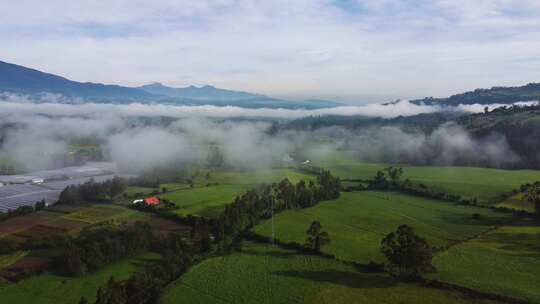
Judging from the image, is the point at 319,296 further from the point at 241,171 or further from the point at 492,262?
the point at 241,171

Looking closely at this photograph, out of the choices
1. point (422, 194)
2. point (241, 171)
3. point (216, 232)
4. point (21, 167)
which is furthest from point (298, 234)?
point (21, 167)

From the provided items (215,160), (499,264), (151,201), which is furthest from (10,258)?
(215,160)

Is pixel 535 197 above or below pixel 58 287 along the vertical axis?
above

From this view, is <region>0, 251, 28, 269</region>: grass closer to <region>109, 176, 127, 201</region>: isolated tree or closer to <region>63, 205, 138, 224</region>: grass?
<region>63, 205, 138, 224</region>: grass

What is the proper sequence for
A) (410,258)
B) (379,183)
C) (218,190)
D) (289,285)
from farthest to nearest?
(379,183), (218,190), (410,258), (289,285)

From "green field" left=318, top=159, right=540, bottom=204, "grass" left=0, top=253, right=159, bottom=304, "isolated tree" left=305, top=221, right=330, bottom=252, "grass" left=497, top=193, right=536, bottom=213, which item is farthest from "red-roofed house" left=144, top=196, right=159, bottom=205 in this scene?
"grass" left=497, top=193, right=536, bottom=213

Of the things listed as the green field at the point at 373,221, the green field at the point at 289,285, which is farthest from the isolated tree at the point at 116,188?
the green field at the point at 289,285

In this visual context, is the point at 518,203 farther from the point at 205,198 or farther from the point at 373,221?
the point at 205,198

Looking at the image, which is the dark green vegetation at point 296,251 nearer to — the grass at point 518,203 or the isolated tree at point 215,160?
the grass at point 518,203
